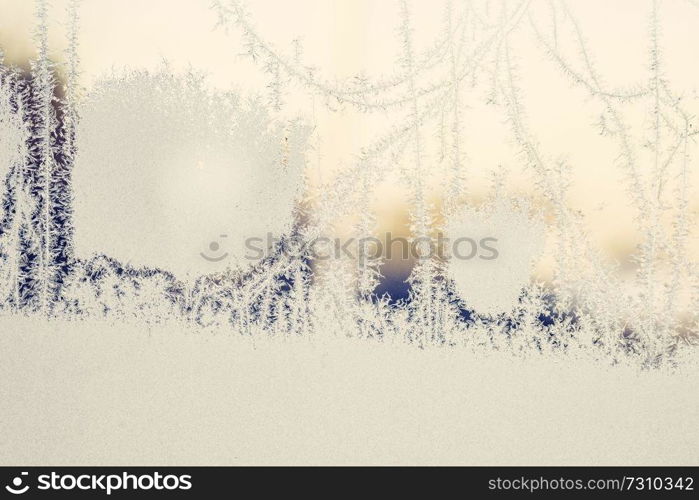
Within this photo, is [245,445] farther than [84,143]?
No

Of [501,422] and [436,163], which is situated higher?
[436,163]

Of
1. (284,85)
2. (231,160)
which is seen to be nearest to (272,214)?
(231,160)

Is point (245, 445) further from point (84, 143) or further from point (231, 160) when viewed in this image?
point (84, 143)

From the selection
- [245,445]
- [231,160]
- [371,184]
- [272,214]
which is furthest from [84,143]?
[245,445]

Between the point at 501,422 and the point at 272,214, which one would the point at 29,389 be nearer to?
the point at 272,214

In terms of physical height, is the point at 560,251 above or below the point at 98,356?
above
